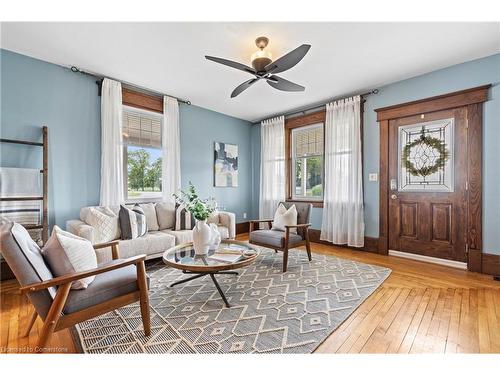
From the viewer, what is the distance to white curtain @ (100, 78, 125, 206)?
3379 millimetres

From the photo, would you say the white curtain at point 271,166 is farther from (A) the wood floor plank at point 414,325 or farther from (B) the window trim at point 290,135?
(A) the wood floor plank at point 414,325

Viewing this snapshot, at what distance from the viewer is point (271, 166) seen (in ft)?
17.2

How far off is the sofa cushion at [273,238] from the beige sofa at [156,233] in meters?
0.69

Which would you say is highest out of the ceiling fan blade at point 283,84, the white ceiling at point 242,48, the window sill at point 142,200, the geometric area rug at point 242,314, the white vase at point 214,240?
the white ceiling at point 242,48

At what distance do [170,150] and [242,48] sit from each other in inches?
86.6

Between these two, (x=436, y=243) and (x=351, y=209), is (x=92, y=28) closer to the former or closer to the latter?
(x=351, y=209)

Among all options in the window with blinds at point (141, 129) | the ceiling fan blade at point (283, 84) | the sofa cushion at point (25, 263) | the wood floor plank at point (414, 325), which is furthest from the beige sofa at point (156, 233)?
the wood floor plank at point (414, 325)

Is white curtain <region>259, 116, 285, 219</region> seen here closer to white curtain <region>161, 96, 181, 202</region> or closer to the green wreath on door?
white curtain <region>161, 96, 181, 202</region>

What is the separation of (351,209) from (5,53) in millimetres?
5117

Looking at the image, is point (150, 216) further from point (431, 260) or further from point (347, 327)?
point (431, 260)

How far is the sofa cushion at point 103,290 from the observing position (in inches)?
55.6

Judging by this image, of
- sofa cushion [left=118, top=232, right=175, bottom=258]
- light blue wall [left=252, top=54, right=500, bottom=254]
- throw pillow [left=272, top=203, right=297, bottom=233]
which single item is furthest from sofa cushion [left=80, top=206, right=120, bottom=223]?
light blue wall [left=252, top=54, right=500, bottom=254]

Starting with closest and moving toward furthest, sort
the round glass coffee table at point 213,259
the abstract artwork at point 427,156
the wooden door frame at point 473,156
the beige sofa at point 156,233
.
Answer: the round glass coffee table at point 213,259
the beige sofa at point 156,233
the wooden door frame at point 473,156
the abstract artwork at point 427,156
